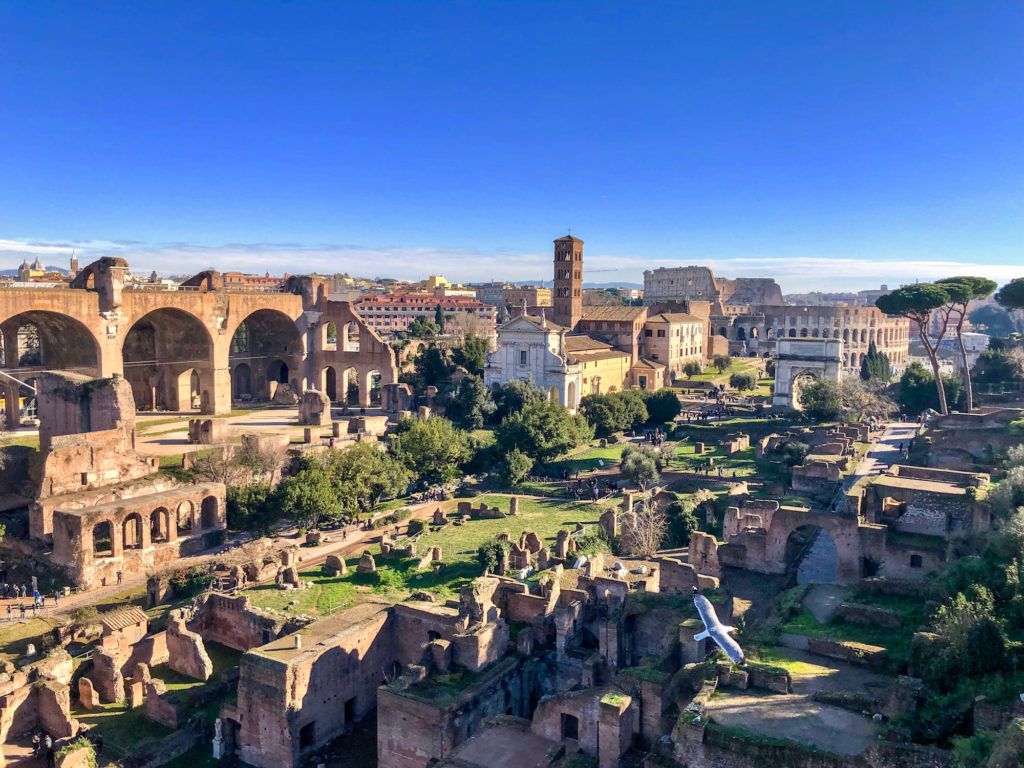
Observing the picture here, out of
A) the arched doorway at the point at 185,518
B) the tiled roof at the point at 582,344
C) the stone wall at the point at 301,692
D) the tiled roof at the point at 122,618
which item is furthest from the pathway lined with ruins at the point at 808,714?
the tiled roof at the point at 582,344

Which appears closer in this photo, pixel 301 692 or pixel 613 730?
pixel 613 730

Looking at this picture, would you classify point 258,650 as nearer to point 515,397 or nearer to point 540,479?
point 540,479

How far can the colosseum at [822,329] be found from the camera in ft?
275

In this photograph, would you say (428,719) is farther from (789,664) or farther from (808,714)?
(808,714)

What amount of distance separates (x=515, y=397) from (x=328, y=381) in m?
14.7

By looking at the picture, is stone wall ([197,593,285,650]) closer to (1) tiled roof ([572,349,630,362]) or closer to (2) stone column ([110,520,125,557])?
(2) stone column ([110,520,125,557])

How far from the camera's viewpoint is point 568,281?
6581 centimetres

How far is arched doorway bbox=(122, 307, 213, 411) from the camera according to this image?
4506 centimetres

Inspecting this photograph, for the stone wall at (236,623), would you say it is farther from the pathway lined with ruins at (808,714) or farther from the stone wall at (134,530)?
the pathway lined with ruins at (808,714)

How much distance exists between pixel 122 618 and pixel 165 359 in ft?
87.8

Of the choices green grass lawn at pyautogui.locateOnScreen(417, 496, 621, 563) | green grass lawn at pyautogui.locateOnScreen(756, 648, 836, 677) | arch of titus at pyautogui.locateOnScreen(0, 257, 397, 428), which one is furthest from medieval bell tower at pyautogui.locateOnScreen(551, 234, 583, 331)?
green grass lawn at pyautogui.locateOnScreen(756, 648, 836, 677)

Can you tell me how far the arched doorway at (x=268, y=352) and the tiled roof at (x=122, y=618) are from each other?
28.8 m

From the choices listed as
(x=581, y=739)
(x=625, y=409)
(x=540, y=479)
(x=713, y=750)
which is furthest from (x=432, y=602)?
(x=625, y=409)

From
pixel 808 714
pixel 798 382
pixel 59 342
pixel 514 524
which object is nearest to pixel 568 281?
pixel 798 382
